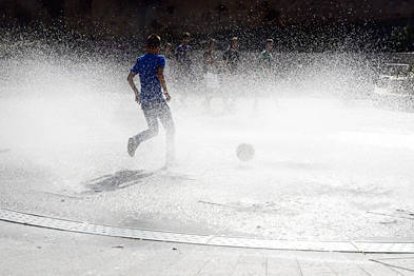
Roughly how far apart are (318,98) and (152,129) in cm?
1143

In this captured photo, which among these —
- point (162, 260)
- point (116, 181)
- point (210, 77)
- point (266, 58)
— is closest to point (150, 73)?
point (116, 181)

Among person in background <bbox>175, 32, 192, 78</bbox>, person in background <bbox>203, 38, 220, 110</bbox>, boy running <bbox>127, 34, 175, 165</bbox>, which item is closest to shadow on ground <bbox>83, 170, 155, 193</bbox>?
boy running <bbox>127, 34, 175, 165</bbox>

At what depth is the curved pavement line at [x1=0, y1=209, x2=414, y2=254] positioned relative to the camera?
5016 mm

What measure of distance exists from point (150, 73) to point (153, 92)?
0.27 meters

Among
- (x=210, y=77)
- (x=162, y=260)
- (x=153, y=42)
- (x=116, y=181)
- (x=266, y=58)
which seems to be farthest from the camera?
Answer: (x=266, y=58)

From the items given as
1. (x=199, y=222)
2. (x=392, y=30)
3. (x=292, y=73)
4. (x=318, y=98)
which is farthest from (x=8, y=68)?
(x=199, y=222)

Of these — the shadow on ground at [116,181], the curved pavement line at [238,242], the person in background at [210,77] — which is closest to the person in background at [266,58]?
the person in background at [210,77]

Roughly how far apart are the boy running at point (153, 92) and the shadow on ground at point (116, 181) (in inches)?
27.4

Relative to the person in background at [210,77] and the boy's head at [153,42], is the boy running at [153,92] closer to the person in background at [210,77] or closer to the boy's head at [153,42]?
the boy's head at [153,42]

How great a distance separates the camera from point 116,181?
25.0ft

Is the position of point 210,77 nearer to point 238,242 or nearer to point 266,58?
point 266,58

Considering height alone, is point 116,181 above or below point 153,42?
below

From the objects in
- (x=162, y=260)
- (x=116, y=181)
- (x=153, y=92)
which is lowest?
(x=162, y=260)

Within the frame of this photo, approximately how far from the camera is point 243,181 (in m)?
7.62
